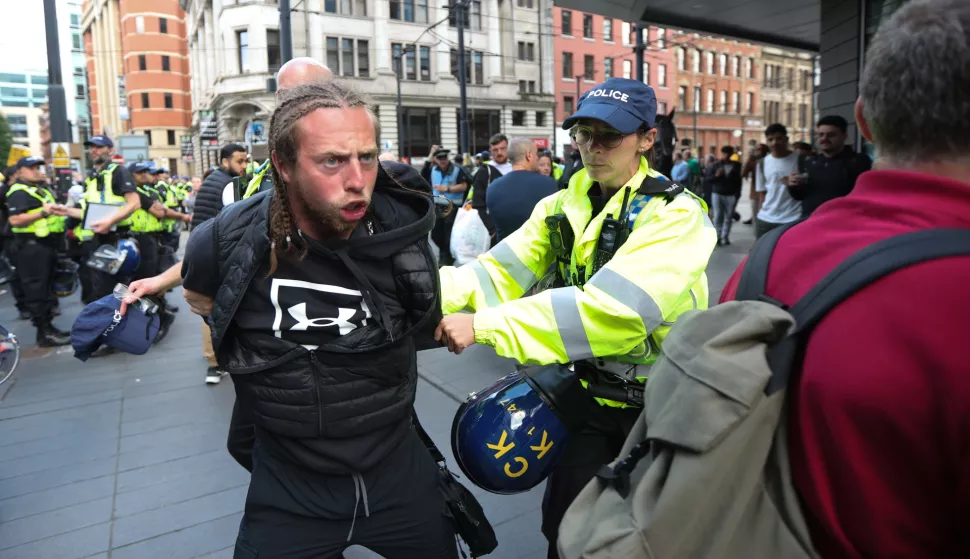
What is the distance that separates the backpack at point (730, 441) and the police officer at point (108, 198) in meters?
7.27

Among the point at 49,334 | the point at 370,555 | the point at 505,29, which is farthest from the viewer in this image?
the point at 505,29

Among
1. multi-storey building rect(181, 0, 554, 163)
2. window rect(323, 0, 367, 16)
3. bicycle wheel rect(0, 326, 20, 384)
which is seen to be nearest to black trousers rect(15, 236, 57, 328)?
bicycle wheel rect(0, 326, 20, 384)

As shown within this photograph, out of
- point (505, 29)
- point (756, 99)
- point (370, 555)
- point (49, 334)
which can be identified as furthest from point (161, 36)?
point (370, 555)

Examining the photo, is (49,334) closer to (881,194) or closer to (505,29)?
(881,194)

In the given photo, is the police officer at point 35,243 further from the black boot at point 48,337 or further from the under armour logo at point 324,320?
the under armour logo at point 324,320

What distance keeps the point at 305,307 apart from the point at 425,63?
141 ft

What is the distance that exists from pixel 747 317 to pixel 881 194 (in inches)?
11.1

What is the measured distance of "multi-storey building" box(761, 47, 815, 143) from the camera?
61438 mm

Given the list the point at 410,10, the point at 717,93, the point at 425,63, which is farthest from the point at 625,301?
the point at 717,93

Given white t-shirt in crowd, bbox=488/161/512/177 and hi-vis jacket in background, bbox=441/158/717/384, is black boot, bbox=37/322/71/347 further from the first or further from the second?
hi-vis jacket in background, bbox=441/158/717/384

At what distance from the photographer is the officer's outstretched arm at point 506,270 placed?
7.67 ft

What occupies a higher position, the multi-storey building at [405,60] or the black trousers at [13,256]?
the multi-storey building at [405,60]

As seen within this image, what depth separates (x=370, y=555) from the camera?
3.19 m

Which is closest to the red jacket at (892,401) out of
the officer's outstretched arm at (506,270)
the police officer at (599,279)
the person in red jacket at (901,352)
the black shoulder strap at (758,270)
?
the person in red jacket at (901,352)
